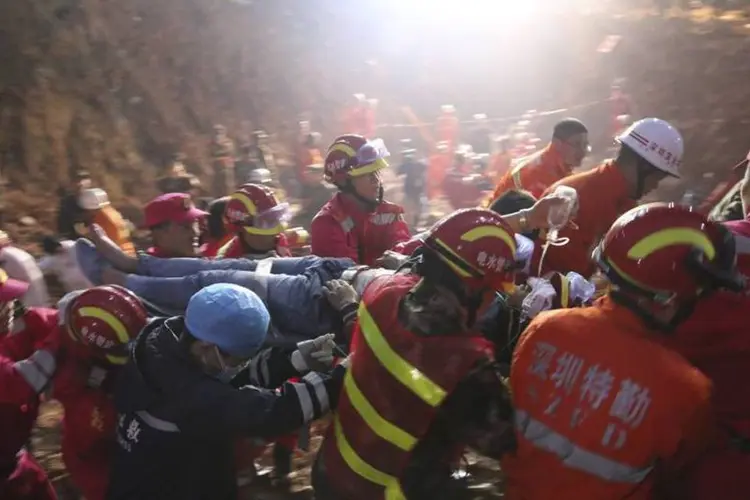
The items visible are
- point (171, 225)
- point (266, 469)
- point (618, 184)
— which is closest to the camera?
point (618, 184)

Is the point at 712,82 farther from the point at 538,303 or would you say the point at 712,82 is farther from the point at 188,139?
the point at 538,303

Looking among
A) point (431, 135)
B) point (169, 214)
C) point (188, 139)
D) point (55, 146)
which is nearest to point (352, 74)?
point (431, 135)

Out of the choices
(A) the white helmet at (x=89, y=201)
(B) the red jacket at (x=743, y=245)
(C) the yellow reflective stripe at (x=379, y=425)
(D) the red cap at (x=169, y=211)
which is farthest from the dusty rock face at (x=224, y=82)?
(B) the red jacket at (x=743, y=245)

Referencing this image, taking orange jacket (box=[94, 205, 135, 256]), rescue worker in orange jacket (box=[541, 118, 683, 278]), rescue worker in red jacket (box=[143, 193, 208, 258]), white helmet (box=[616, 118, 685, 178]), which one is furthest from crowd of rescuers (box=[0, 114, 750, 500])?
orange jacket (box=[94, 205, 135, 256])

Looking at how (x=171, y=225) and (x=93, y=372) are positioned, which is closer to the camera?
(x=93, y=372)

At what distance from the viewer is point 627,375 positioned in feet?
6.68

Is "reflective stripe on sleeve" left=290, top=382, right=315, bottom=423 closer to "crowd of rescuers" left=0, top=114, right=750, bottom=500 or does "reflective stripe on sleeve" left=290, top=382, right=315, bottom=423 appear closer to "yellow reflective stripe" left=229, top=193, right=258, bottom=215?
"crowd of rescuers" left=0, top=114, right=750, bottom=500

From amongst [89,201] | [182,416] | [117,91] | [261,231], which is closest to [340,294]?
[182,416]

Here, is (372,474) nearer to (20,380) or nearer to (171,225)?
(20,380)

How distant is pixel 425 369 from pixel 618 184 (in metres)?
2.40

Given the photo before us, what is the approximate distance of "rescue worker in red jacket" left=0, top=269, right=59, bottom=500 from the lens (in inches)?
122

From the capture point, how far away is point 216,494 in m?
2.87

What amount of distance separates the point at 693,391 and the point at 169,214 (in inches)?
131

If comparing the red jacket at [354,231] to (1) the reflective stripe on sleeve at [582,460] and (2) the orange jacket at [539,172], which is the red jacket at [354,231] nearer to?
(2) the orange jacket at [539,172]
